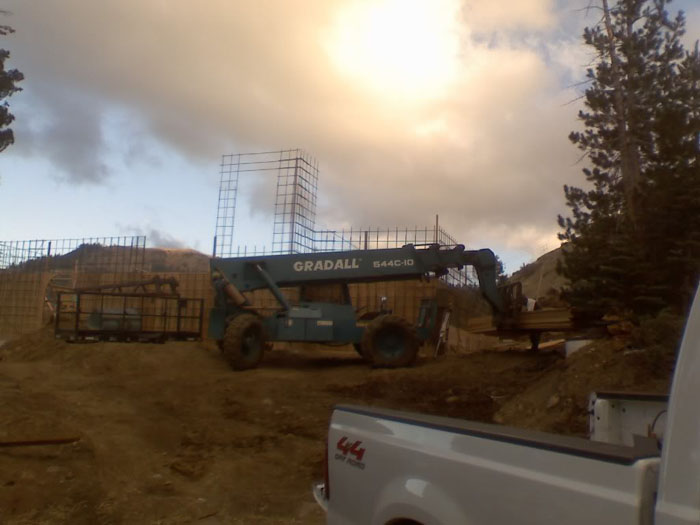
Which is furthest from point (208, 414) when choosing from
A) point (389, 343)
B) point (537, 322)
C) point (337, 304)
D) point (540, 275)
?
point (540, 275)

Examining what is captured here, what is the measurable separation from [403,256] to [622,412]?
13090 millimetres

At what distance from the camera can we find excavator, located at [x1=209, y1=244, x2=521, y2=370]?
16.5 meters

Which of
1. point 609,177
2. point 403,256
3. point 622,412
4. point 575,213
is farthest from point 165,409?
point 609,177

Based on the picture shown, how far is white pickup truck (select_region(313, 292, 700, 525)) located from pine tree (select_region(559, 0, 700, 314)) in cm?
861

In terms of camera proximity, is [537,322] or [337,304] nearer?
[537,322]

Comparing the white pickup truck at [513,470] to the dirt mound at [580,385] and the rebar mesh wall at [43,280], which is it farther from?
the rebar mesh wall at [43,280]

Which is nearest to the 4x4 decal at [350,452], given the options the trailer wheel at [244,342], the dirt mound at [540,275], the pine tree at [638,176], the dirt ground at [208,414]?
the dirt ground at [208,414]

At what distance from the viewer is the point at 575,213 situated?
63.8 ft

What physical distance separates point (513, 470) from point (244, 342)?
13.5 m

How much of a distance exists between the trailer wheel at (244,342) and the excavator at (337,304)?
0.02 meters

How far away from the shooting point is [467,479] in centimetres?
302

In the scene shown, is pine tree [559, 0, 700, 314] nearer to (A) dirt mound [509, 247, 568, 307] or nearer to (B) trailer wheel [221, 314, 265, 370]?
(B) trailer wheel [221, 314, 265, 370]

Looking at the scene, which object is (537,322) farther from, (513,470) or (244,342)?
(513,470)

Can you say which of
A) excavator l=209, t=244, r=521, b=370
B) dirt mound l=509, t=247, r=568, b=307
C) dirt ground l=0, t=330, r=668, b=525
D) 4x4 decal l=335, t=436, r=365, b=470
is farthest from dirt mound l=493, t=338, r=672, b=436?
dirt mound l=509, t=247, r=568, b=307
